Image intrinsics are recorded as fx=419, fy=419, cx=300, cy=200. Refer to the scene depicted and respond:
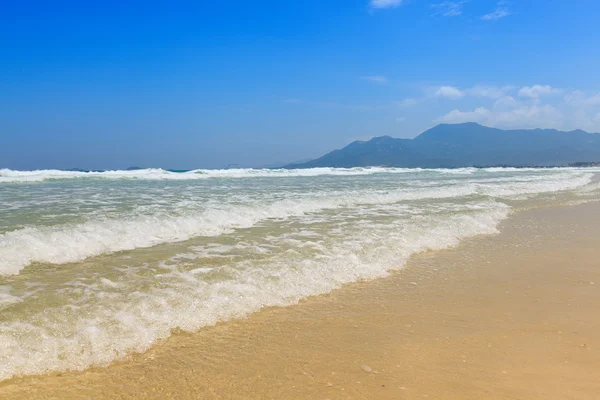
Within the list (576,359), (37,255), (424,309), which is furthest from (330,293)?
(37,255)

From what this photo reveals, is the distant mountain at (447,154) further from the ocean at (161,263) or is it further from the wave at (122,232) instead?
the ocean at (161,263)

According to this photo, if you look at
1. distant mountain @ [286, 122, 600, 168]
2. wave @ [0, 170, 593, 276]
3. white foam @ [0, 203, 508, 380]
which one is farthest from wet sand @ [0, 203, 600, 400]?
distant mountain @ [286, 122, 600, 168]

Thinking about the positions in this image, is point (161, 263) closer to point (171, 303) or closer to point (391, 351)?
point (171, 303)

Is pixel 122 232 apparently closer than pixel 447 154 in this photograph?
Yes

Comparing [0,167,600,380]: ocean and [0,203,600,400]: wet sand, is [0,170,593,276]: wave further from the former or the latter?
[0,203,600,400]: wet sand

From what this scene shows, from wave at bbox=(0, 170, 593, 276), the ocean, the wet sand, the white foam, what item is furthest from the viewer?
wave at bbox=(0, 170, 593, 276)

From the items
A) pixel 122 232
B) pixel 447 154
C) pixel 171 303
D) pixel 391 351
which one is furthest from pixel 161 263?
pixel 447 154

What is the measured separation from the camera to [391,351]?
10.6ft

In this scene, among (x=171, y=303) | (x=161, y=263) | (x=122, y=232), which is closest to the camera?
(x=171, y=303)

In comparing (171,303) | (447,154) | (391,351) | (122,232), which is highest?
(447,154)

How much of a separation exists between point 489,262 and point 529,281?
1.02 meters

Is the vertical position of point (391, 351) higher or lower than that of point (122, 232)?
lower

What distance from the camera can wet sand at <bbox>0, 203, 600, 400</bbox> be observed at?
2645 millimetres

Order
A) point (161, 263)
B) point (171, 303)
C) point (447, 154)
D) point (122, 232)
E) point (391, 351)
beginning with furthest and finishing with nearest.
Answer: point (447, 154) < point (122, 232) < point (161, 263) < point (171, 303) < point (391, 351)
